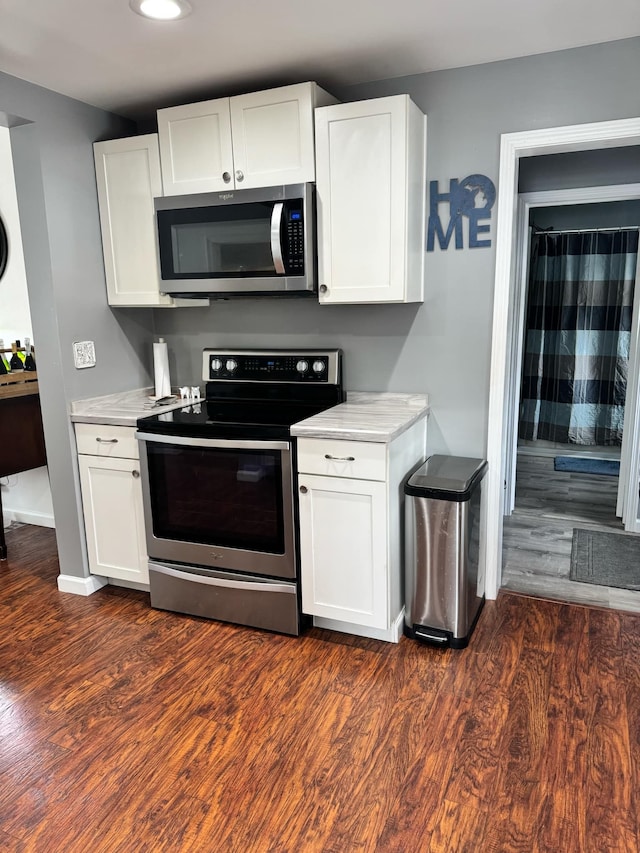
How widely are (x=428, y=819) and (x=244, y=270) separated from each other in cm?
207

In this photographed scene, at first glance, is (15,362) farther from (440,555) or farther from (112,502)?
(440,555)

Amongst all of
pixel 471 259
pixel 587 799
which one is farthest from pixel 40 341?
pixel 587 799

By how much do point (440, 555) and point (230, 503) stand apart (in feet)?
2.91

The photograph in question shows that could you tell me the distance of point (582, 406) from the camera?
210 inches

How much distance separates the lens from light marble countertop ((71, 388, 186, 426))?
2730 mm

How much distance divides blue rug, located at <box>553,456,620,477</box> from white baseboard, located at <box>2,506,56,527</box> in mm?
3886

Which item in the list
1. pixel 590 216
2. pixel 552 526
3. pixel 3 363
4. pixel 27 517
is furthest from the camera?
pixel 590 216

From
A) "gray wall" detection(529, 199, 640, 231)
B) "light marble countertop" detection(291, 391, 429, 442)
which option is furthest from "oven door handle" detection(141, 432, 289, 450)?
"gray wall" detection(529, 199, 640, 231)

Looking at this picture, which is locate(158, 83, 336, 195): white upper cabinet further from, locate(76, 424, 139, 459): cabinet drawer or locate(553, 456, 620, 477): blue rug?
locate(553, 456, 620, 477): blue rug

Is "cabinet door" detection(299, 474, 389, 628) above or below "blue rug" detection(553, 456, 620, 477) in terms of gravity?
above

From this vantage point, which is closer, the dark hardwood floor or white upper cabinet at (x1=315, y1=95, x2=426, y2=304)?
the dark hardwood floor

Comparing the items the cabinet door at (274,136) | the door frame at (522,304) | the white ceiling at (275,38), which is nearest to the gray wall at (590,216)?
the door frame at (522,304)

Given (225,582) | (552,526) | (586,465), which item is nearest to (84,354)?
(225,582)

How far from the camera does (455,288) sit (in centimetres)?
267
